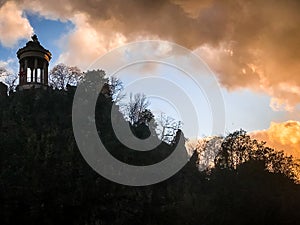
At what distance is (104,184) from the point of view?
35.8m

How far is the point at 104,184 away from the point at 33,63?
2083cm

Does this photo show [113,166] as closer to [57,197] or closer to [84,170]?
[84,170]

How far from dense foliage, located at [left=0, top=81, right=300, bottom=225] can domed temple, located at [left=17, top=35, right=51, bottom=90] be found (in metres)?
1.95

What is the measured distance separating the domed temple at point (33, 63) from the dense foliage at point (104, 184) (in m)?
1.95

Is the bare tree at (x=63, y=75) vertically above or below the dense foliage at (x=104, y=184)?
above

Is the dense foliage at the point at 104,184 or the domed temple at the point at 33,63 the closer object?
the dense foliage at the point at 104,184

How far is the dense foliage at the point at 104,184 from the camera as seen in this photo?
108ft

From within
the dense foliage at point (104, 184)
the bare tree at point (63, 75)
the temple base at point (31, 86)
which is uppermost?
the bare tree at point (63, 75)

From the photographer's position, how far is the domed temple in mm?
49969

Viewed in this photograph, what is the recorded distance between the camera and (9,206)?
31.6m

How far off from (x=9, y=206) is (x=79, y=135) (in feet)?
32.1

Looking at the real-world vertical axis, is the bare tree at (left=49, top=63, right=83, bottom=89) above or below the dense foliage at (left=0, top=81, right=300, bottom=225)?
above

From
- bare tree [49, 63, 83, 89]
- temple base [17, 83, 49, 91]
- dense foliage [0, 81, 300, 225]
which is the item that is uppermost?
bare tree [49, 63, 83, 89]

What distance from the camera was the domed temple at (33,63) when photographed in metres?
50.0
